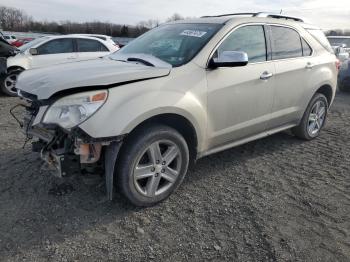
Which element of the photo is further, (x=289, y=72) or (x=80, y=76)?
(x=289, y=72)

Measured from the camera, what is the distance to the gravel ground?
2.79 meters

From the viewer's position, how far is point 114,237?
2955 mm

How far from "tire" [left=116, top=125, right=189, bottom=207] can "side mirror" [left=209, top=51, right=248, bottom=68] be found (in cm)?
82

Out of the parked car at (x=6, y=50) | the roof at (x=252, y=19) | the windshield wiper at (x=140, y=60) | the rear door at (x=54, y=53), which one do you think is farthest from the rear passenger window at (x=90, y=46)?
the windshield wiper at (x=140, y=60)

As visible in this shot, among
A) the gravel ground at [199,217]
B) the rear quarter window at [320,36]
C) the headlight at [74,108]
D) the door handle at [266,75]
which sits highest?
the rear quarter window at [320,36]

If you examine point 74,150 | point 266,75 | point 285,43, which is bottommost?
point 74,150

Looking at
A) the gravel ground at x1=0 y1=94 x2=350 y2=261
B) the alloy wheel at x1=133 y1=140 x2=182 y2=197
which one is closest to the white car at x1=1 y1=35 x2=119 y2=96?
the gravel ground at x1=0 y1=94 x2=350 y2=261

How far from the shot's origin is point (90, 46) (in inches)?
384

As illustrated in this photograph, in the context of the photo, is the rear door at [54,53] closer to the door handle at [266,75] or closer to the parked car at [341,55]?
the door handle at [266,75]

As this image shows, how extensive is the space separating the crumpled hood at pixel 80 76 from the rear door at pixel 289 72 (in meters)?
1.71

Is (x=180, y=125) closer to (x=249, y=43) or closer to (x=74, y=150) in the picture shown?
(x=74, y=150)

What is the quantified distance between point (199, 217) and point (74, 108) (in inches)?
58.3

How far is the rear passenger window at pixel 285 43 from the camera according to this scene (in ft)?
14.5

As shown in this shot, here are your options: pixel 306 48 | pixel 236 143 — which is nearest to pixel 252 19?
pixel 306 48
